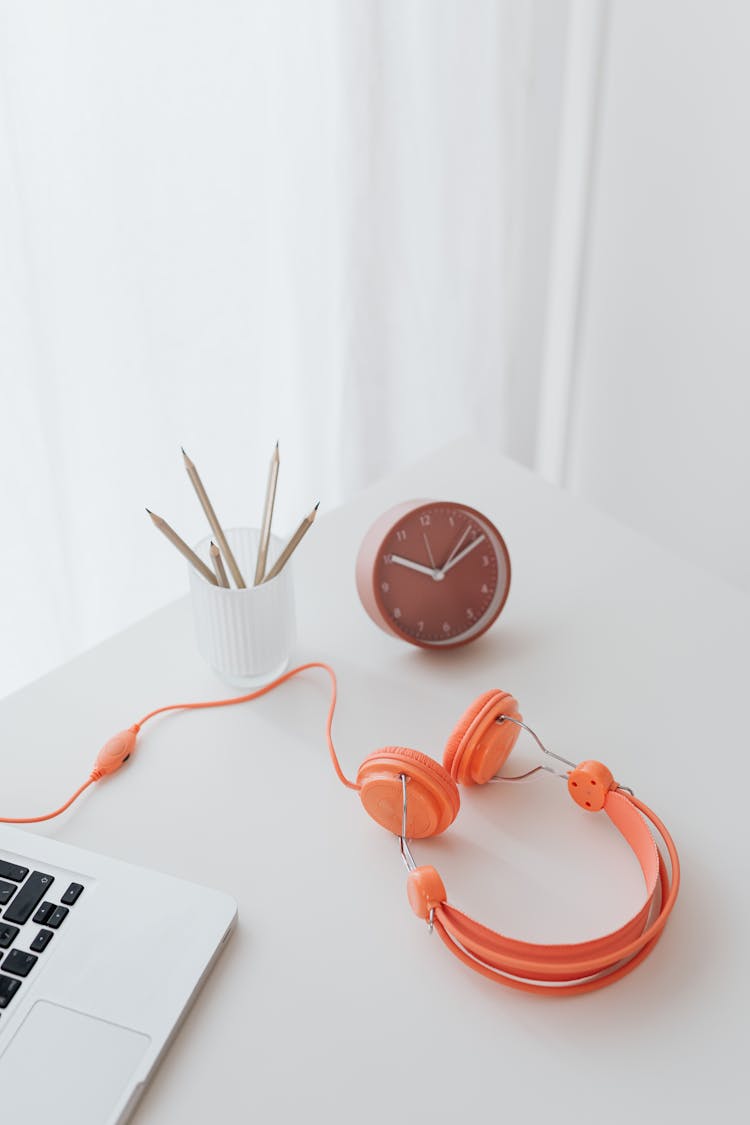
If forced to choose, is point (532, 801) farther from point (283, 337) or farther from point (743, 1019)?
point (283, 337)

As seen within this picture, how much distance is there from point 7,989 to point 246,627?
31 centimetres

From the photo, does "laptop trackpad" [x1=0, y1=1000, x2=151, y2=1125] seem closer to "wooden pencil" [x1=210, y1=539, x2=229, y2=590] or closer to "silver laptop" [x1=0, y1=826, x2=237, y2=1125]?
"silver laptop" [x1=0, y1=826, x2=237, y2=1125]

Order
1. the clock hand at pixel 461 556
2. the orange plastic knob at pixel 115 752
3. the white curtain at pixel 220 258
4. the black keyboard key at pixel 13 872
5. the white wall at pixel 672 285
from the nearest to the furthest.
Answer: the black keyboard key at pixel 13 872
the orange plastic knob at pixel 115 752
the clock hand at pixel 461 556
the white curtain at pixel 220 258
the white wall at pixel 672 285

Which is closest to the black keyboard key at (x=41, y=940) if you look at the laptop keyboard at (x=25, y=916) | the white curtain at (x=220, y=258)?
the laptop keyboard at (x=25, y=916)

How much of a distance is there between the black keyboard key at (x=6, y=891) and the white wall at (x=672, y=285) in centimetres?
142

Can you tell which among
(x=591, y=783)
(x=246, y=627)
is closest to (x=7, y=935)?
(x=246, y=627)

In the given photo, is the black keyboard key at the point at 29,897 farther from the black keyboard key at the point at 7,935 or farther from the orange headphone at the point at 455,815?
the orange headphone at the point at 455,815

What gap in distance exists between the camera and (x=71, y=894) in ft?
2.09

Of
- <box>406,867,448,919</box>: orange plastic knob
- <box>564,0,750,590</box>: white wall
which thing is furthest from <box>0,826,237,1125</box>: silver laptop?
<box>564,0,750,590</box>: white wall

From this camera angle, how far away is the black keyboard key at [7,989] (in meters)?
0.58

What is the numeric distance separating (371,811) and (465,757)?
76 millimetres

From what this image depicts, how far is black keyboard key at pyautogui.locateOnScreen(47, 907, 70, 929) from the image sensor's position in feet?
2.03

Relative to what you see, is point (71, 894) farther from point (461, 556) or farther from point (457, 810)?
point (461, 556)

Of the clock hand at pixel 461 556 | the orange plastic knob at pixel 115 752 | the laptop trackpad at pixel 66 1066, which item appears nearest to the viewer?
the laptop trackpad at pixel 66 1066
